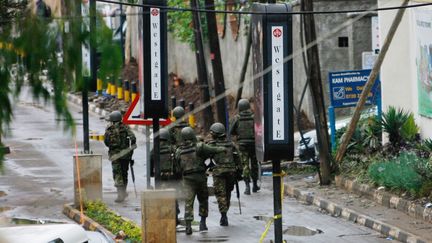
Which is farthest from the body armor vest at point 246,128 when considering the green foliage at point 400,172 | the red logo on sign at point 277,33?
the red logo on sign at point 277,33

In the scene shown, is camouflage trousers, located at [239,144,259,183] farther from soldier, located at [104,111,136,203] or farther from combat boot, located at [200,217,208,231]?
combat boot, located at [200,217,208,231]

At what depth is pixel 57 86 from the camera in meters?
4.20

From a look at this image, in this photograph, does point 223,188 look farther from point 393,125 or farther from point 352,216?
point 393,125

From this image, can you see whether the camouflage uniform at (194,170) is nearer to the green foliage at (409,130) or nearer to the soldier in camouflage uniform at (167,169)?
the soldier in camouflage uniform at (167,169)

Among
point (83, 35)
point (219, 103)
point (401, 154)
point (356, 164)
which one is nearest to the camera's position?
point (83, 35)

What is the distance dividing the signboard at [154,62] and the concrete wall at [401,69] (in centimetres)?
911

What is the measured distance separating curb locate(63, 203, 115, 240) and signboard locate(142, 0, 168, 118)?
8.23 feet

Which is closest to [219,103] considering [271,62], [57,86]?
[271,62]

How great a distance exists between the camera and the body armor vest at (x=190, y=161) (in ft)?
53.2

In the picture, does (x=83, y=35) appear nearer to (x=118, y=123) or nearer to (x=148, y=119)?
(x=148, y=119)

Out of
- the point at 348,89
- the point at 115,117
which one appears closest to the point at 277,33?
the point at 115,117

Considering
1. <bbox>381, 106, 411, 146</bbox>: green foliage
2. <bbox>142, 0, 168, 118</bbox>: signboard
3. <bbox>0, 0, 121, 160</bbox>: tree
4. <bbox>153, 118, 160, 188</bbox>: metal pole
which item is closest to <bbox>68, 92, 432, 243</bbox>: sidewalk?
<bbox>381, 106, 411, 146</bbox>: green foliage

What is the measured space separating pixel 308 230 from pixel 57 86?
41.3 ft

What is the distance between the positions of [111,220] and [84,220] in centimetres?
53
